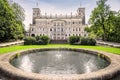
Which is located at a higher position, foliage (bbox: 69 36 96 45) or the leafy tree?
the leafy tree

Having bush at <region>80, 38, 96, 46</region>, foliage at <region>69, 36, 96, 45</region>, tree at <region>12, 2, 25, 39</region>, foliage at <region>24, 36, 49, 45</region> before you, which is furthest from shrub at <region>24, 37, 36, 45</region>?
tree at <region>12, 2, 25, 39</region>

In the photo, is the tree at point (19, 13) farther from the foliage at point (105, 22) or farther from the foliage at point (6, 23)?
the foliage at point (105, 22)

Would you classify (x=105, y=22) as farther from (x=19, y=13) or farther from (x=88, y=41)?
(x=19, y=13)

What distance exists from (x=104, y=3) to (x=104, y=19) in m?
4.11

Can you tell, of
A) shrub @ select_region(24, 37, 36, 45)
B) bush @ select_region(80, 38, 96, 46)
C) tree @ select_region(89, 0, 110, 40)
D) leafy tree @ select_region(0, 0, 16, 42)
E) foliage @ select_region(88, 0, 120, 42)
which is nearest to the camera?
bush @ select_region(80, 38, 96, 46)

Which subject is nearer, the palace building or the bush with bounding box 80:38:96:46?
the bush with bounding box 80:38:96:46

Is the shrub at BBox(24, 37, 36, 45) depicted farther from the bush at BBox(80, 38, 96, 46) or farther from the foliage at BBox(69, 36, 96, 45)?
the bush at BBox(80, 38, 96, 46)

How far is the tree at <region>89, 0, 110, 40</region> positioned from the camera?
39312 millimetres

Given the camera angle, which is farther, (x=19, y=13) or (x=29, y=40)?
(x=19, y=13)

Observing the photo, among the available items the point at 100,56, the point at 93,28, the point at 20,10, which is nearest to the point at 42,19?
the point at 20,10

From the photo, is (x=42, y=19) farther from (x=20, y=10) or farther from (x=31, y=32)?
(x=20, y=10)

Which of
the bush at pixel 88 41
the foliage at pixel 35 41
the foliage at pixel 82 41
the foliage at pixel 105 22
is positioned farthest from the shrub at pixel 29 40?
the foliage at pixel 105 22

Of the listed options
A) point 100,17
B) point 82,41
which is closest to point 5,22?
point 82,41

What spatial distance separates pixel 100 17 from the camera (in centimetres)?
3975
